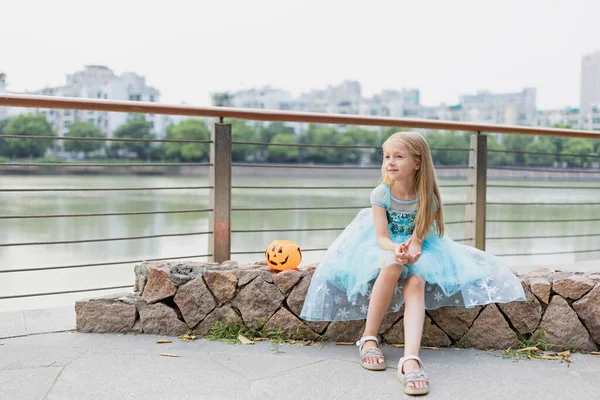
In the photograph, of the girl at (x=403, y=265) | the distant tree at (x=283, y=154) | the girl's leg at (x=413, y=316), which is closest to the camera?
the girl's leg at (x=413, y=316)

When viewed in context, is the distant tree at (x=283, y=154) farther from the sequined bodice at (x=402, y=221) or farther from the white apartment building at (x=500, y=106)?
the white apartment building at (x=500, y=106)

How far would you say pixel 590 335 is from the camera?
2.09m

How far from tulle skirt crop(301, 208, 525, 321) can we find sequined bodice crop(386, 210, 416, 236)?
0.02 m

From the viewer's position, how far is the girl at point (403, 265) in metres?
1.96

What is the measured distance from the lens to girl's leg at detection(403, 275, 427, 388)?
5.78 feet

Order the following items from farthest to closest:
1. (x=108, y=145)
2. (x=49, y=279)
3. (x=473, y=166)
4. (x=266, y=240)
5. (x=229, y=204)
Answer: (x=108, y=145)
(x=266, y=240)
(x=49, y=279)
(x=473, y=166)
(x=229, y=204)

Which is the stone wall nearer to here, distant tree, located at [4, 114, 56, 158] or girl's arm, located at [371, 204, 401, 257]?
girl's arm, located at [371, 204, 401, 257]

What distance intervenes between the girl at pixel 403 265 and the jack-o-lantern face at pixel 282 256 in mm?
147

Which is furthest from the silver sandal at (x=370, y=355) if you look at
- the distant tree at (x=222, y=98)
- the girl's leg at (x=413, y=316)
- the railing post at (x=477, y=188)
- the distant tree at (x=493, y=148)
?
the distant tree at (x=222, y=98)

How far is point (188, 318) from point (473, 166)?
1.85 metres

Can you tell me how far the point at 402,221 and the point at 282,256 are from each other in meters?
0.48

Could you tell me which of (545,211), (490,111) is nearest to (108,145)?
(545,211)

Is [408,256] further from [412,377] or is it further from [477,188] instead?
[477,188]

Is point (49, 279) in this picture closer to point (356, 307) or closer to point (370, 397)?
point (356, 307)
